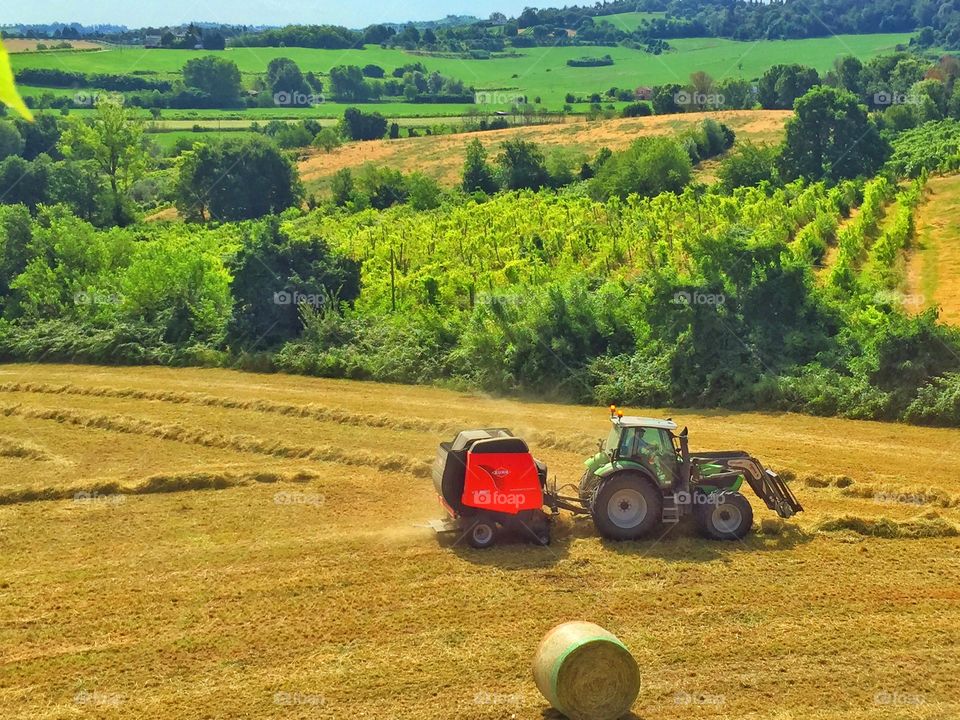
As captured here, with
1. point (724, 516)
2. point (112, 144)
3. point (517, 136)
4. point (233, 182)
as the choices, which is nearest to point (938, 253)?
point (724, 516)

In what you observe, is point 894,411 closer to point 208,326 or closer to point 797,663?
point 797,663

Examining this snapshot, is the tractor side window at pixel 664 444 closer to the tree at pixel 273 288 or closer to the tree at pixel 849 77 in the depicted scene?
the tree at pixel 273 288

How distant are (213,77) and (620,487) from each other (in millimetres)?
105917

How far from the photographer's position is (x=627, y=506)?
1653 centimetres

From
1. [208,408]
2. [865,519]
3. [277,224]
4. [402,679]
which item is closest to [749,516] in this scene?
[865,519]

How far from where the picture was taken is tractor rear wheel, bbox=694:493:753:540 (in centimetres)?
1670

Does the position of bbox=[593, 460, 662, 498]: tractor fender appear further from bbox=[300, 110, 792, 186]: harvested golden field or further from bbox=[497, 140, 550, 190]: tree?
bbox=[300, 110, 792, 186]: harvested golden field

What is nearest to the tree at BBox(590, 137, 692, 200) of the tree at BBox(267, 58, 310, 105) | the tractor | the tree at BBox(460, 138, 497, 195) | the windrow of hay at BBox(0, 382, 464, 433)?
the tree at BBox(460, 138, 497, 195)

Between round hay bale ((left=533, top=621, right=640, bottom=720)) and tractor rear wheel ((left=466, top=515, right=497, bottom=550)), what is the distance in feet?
17.8

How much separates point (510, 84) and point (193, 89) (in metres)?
41.0

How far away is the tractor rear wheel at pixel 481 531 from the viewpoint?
654 inches

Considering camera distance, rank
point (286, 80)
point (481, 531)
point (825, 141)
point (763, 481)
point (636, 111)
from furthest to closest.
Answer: point (286, 80), point (636, 111), point (825, 141), point (763, 481), point (481, 531)

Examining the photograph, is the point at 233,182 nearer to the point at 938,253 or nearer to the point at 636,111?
the point at 636,111

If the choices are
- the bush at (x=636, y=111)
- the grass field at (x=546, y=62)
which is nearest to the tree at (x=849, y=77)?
the bush at (x=636, y=111)
